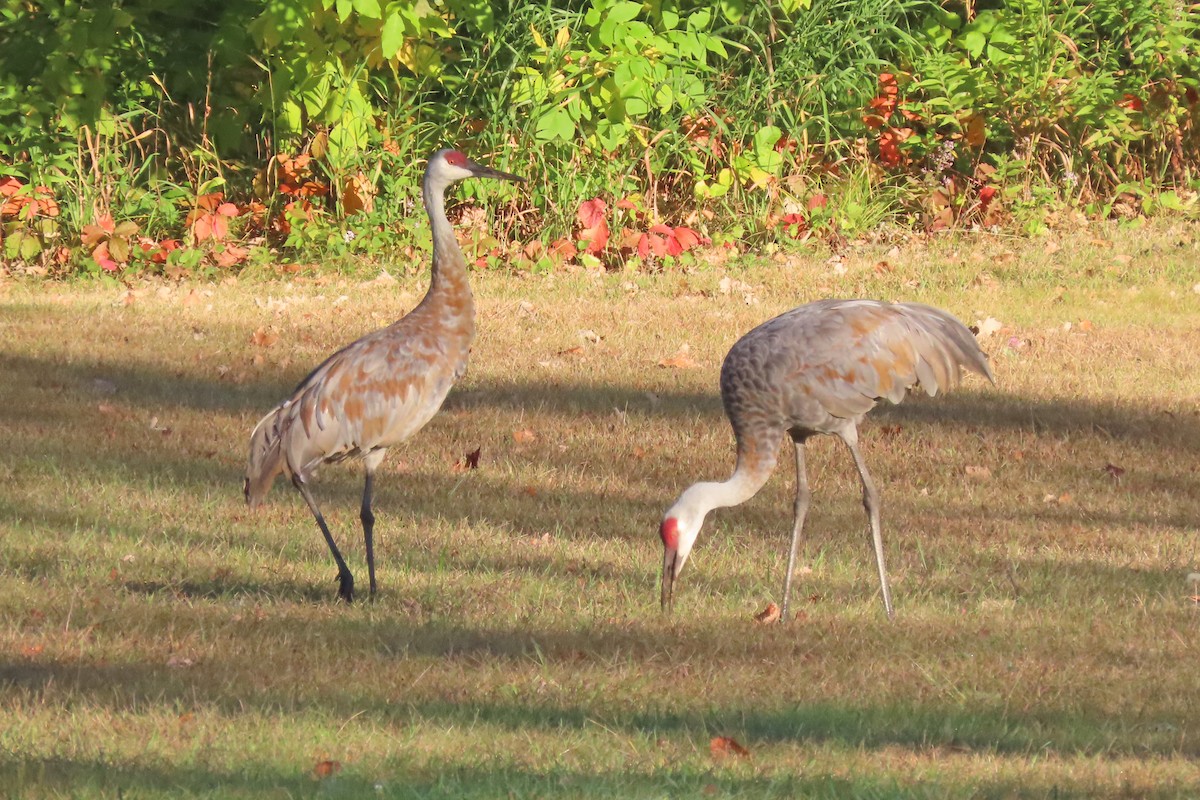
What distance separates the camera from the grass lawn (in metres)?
4.68

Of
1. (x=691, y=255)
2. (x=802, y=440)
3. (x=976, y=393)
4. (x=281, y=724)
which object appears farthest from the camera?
(x=691, y=255)

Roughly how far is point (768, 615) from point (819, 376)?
3.15 feet

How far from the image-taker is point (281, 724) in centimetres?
487

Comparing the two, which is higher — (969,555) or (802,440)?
(802,440)

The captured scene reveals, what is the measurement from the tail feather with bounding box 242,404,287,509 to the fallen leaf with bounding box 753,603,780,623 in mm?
1911

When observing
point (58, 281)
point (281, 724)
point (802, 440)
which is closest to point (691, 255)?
point (58, 281)

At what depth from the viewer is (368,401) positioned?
646cm

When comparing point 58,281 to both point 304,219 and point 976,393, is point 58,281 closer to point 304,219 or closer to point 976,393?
point 304,219

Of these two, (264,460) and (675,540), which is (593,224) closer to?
(264,460)

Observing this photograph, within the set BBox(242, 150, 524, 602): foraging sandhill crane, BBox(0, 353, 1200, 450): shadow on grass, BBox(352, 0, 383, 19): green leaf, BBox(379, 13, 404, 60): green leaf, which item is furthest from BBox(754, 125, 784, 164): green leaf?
BBox(242, 150, 524, 602): foraging sandhill crane

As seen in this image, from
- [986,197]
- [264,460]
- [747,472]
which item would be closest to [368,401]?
[264,460]

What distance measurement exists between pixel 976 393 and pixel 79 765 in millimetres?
6349

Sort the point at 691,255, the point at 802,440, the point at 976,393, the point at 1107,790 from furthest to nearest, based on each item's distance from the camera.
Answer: the point at 691,255
the point at 976,393
the point at 802,440
the point at 1107,790

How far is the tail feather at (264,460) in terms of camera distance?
644 centimetres
